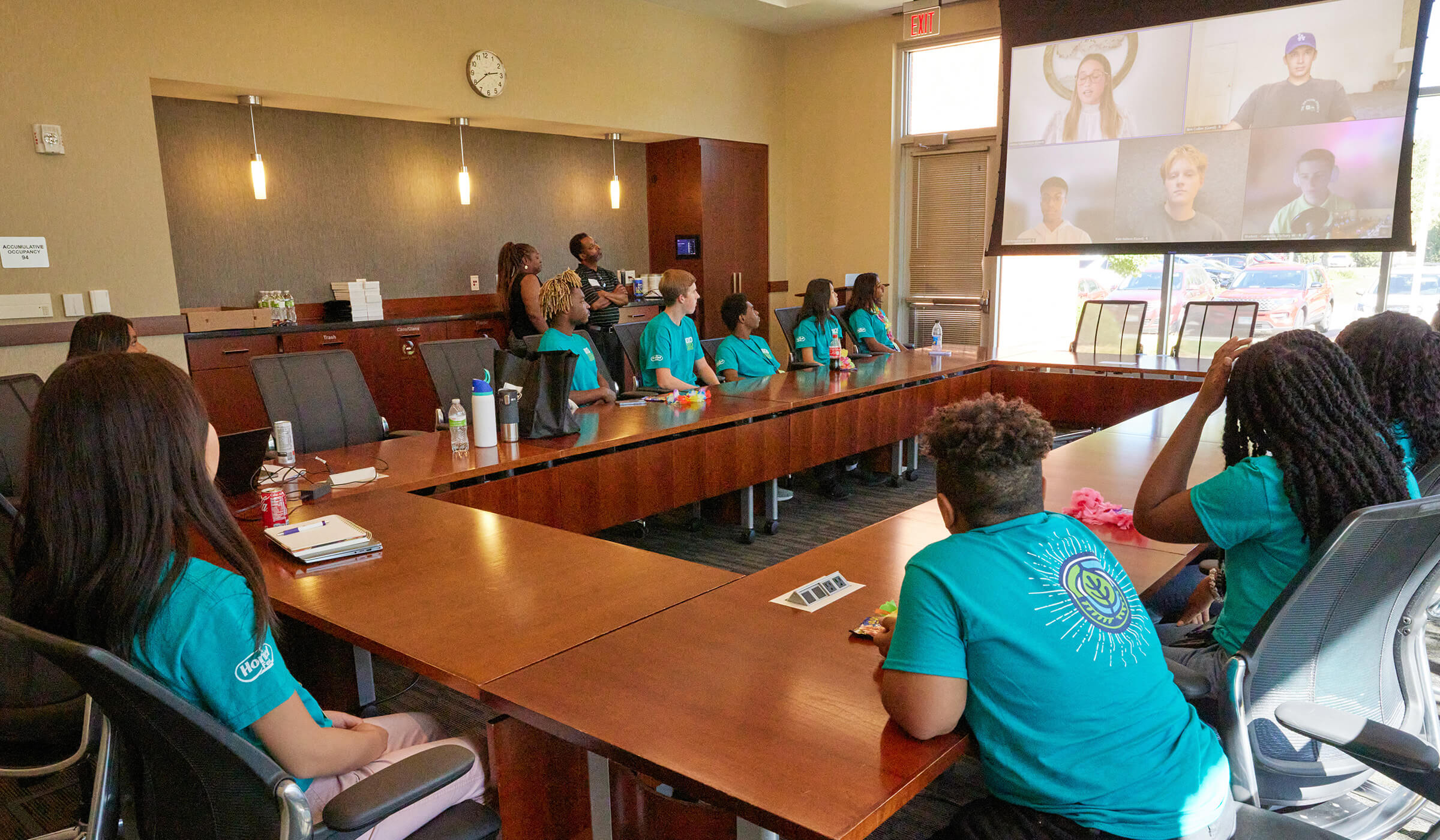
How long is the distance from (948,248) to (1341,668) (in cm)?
707

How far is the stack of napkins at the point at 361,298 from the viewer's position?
6031 mm

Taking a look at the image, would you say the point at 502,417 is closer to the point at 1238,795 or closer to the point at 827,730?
the point at 827,730

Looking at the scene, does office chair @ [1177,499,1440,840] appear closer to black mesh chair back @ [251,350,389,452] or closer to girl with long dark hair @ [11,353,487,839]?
girl with long dark hair @ [11,353,487,839]

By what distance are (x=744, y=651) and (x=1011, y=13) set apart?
712cm

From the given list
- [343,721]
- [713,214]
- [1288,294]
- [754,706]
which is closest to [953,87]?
[713,214]

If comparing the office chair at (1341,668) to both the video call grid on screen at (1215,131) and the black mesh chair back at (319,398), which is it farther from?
the video call grid on screen at (1215,131)

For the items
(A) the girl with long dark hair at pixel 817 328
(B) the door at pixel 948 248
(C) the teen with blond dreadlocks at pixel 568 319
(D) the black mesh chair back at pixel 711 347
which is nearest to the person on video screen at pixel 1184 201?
(B) the door at pixel 948 248

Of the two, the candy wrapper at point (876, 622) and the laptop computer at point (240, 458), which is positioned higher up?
the laptop computer at point (240, 458)

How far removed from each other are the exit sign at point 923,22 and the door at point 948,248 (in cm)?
104

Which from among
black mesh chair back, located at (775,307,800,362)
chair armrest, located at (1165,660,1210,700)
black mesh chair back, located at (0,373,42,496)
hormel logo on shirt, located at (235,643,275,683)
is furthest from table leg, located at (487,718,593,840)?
black mesh chair back, located at (775,307,800,362)

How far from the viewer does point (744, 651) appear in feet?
5.16

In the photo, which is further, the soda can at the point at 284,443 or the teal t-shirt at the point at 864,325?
the teal t-shirt at the point at 864,325

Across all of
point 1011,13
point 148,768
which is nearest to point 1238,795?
point 148,768

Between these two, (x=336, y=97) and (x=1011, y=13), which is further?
(x=1011, y=13)
